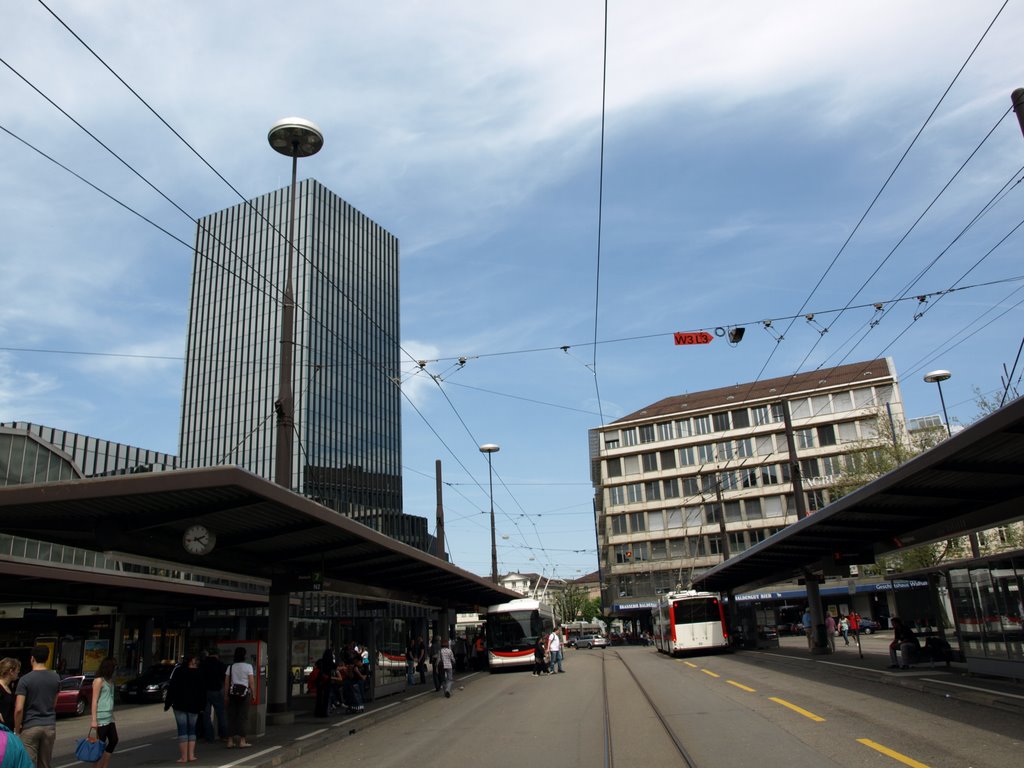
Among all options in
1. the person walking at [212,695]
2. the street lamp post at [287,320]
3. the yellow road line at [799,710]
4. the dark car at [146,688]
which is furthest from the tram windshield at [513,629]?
the street lamp post at [287,320]

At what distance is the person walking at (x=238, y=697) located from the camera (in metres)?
13.4

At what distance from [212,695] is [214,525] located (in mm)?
2939

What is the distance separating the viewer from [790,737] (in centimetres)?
1103

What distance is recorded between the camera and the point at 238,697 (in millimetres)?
13398

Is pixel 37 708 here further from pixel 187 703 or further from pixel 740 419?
pixel 740 419

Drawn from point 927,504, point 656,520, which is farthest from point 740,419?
point 927,504

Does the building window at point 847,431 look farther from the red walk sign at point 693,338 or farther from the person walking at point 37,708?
the person walking at point 37,708

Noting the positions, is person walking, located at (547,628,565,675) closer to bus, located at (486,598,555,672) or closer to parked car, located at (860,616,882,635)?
bus, located at (486,598,555,672)

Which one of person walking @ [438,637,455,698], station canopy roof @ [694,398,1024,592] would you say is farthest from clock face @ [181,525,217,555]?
person walking @ [438,637,455,698]

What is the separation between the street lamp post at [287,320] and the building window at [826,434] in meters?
68.2

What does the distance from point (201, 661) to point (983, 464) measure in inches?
497

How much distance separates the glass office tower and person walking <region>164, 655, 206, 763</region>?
83037mm

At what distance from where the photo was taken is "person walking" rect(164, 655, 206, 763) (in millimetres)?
11727

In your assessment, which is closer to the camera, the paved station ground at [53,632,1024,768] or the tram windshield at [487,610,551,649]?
the paved station ground at [53,632,1024,768]
